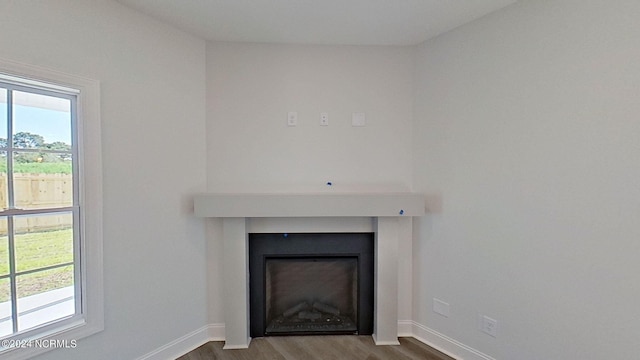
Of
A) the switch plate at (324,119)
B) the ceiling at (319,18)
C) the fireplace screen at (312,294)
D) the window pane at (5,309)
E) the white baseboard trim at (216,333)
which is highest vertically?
the ceiling at (319,18)

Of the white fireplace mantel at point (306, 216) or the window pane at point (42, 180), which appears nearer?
the window pane at point (42, 180)

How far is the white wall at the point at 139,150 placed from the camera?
5.17 ft

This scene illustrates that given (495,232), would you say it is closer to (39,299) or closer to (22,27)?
(39,299)

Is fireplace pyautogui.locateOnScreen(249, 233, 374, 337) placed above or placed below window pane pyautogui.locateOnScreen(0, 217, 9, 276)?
below

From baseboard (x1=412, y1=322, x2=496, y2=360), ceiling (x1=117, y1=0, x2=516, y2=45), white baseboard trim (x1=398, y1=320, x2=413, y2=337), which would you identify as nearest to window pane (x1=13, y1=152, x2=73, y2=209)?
ceiling (x1=117, y1=0, x2=516, y2=45)

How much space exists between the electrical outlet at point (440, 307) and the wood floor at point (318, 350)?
0.94ft

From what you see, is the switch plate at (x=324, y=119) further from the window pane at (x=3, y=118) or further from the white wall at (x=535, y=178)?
the window pane at (x=3, y=118)

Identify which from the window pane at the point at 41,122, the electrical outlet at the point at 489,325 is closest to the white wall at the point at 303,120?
the window pane at the point at 41,122

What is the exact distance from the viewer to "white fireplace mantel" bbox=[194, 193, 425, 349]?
2.08m

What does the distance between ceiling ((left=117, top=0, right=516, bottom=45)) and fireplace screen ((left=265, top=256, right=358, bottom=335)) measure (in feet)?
5.84

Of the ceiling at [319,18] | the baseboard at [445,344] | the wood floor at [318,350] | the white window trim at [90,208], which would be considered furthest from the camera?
the wood floor at [318,350]

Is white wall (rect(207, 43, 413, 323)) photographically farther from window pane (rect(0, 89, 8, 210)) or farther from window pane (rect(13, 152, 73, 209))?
window pane (rect(0, 89, 8, 210))

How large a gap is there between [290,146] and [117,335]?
172 cm

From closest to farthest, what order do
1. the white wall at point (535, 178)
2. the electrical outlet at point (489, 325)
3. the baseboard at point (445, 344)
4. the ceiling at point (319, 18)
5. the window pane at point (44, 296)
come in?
the white wall at point (535, 178) < the window pane at point (44, 296) < the ceiling at point (319, 18) < the electrical outlet at point (489, 325) < the baseboard at point (445, 344)
